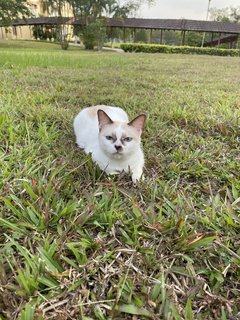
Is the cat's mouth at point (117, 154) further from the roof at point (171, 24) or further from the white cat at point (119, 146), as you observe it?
the roof at point (171, 24)

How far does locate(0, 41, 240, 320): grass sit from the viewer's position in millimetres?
1099

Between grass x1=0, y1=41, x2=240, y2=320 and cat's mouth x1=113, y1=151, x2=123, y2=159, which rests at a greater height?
cat's mouth x1=113, y1=151, x2=123, y2=159

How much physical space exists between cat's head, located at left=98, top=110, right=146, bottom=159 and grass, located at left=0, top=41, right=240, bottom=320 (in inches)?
6.6

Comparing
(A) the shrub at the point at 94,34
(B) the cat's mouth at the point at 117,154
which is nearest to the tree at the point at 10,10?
(A) the shrub at the point at 94,34

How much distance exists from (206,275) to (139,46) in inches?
980

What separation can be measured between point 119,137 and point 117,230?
631 millimetres

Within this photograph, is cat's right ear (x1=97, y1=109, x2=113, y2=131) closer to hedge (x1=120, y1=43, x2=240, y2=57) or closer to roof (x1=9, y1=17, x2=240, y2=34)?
hedge (x1=120, y1=43, x2=240, y2=57)

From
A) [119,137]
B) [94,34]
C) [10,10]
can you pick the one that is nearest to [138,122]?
[119,137]

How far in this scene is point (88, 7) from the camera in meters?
27.4

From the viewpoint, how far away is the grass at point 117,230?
1099 millimetres

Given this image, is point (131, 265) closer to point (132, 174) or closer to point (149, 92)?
point (132, 174)

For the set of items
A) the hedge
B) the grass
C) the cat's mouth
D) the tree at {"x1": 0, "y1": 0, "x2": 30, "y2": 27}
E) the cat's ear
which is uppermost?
the tree at {"x1": 0, "y1": 0, "x2": 30, "y2": 27}

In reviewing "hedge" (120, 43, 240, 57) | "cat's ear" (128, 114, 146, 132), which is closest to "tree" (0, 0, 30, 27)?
→ "hedge" (120, 43, 240, 57)

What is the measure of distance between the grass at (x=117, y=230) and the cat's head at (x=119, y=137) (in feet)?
0.55
